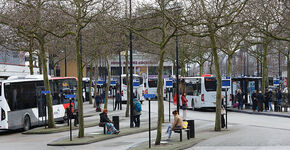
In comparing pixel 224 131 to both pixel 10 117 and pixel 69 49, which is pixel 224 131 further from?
pixel 69 49

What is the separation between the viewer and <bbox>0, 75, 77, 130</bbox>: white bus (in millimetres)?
26188

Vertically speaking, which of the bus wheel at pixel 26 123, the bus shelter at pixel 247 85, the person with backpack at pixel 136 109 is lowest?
the bus wheel at pixel 26 123

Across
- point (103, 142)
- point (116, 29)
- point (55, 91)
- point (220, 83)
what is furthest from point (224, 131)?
point (55, 91)

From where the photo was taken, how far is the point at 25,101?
28062mm

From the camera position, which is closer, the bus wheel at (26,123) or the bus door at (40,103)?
the bus wheel at (26,123)

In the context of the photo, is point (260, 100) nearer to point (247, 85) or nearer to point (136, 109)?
point (247, 85)

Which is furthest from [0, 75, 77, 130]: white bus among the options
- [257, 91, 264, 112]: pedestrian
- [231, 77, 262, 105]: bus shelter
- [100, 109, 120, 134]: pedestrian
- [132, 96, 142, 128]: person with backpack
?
[231, 77, 262, 105]: bus shelter

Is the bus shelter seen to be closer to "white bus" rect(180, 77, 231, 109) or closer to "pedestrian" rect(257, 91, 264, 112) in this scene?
"white bus" rect(180, 77, 231, 109)

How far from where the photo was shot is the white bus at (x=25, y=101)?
26188 millimetres

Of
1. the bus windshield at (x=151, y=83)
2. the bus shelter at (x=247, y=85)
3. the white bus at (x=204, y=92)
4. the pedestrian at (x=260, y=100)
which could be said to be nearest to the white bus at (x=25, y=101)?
the white bus at (x=204, y=92)

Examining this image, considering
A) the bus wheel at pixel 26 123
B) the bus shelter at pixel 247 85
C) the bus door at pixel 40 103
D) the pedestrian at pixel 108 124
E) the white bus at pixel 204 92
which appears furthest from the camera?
the bus shelter at pixel 247 85

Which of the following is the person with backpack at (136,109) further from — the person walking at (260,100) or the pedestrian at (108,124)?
the person walking at (260,100)

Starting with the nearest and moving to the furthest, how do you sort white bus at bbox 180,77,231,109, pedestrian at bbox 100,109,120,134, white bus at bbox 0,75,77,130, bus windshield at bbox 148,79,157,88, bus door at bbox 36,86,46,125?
pedestrian at bbox 100,109,120,134 < white bus at bbox 0,75,77,130 < bus door at bbox 36,86,46,125 < white bus at bbox 180,77,231,109 < bus windshield at bbox 148,79,157,88

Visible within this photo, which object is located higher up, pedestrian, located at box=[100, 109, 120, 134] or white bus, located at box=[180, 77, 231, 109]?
white bus, located at box=[180, 77, 231, 109]
